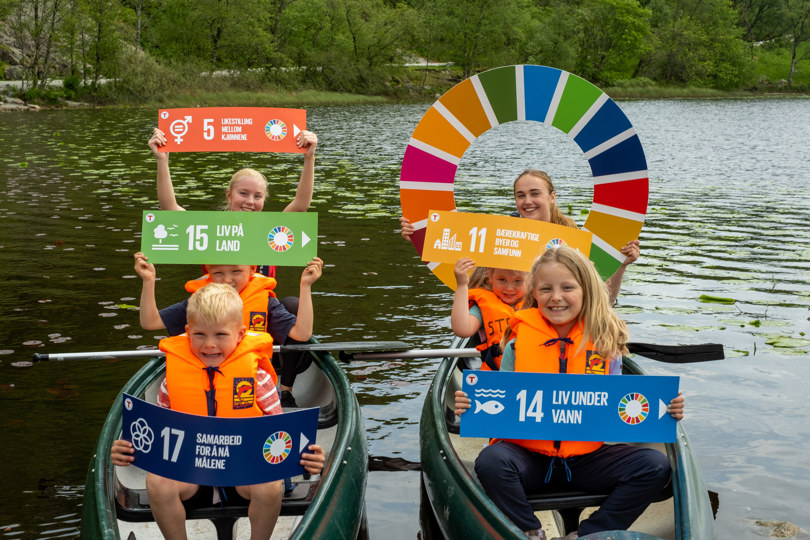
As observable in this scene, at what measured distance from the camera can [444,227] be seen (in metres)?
4.74

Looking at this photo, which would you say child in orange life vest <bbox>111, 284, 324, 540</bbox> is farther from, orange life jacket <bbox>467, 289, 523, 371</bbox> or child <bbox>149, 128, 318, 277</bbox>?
child <bbox>149, 128, 318, 277</bbox>

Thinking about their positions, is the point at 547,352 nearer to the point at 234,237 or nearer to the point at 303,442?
the point at 303,442

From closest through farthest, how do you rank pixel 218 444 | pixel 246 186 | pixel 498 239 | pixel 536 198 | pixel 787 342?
pixel 218 444 → pixel 498 239 → pixel 246 186 → pixel 536 198 → pixel 787 342

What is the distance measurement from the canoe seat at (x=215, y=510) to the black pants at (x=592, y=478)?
2.92ft

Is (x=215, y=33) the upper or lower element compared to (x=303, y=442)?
upper

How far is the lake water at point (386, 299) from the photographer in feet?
17.0

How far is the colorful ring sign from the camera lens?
589cm

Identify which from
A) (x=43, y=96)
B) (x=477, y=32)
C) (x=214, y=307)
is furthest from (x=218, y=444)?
(x=477, y=32)

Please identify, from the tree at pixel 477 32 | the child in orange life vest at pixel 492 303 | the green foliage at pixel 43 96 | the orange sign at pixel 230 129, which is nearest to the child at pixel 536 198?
the child in orange life vest at pixel 492 303

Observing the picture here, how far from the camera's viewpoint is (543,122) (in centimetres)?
597

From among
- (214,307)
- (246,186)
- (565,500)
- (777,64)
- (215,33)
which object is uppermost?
(777,64)

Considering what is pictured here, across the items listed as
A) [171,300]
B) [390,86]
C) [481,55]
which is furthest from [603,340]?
[481,55]

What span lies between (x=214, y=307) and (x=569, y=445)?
64.8 inches

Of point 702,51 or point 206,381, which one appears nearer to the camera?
point 206,381
